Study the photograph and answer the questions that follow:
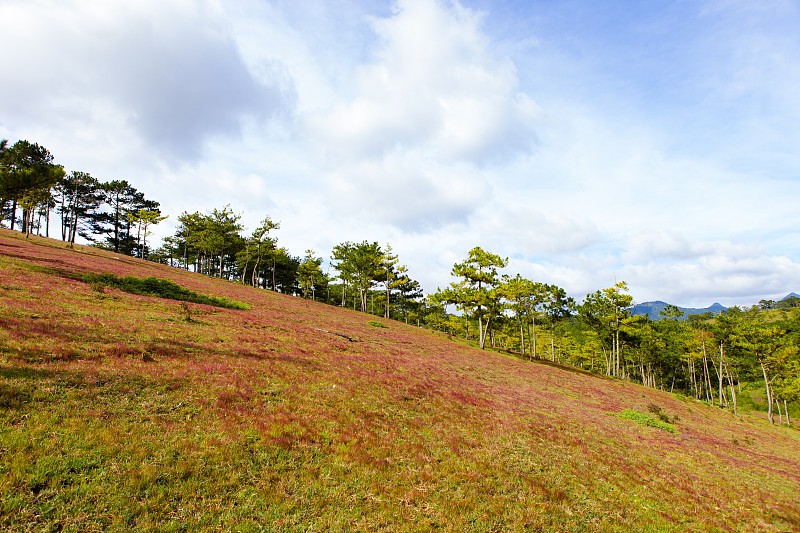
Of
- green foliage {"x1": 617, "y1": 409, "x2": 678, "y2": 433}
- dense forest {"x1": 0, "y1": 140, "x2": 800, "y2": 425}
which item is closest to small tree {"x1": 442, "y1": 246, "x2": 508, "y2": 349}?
dense forest {"x1": 0, "y1": 140, "x2": 800, "y2": 425}

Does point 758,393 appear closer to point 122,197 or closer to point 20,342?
point 20,342

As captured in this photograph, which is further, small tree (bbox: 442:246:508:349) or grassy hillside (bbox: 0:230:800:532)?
small tree (bbox: 442:246:508:349)

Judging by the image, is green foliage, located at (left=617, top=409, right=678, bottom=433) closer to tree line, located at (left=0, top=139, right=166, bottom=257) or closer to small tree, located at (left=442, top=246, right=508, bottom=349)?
small tree, located at (left=442, top=246, right=508, bottom=349)

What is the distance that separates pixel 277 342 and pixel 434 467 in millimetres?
14971

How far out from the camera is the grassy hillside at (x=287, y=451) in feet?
22.2

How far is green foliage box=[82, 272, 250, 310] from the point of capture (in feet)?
91.7

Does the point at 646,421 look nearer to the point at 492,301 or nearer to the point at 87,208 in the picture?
the point at 492,301

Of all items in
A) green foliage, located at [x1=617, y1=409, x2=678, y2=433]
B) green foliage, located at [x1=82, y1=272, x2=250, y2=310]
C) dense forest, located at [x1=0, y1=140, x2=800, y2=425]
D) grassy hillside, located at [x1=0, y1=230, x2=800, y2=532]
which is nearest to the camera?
grassy hillside, located at [x1=0, y1=230, x2=800, y2=532]

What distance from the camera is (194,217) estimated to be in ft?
283

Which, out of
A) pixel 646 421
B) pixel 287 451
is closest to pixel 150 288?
pixel 287 451

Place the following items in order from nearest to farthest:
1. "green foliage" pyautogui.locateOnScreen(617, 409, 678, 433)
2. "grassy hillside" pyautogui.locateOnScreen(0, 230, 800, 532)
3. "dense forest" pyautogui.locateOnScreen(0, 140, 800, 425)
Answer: "grassy hillside" pyautogui.locateOnScreen(0, 230, 800, 532)
"green foliage" pyautogui.locateOnScreen(617, 409, 678, 433)
"dense forest" pyautogui.locateOnScreen(0, 140, 800, 425)

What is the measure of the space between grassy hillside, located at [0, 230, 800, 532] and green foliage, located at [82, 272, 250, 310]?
707cm

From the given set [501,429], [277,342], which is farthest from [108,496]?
[277,342]

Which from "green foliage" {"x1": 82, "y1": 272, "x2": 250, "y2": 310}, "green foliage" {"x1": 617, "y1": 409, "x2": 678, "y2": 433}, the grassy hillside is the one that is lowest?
"green foliage" {"x1": 617, "y1": 409, "x2": 678, "y2": 433}
